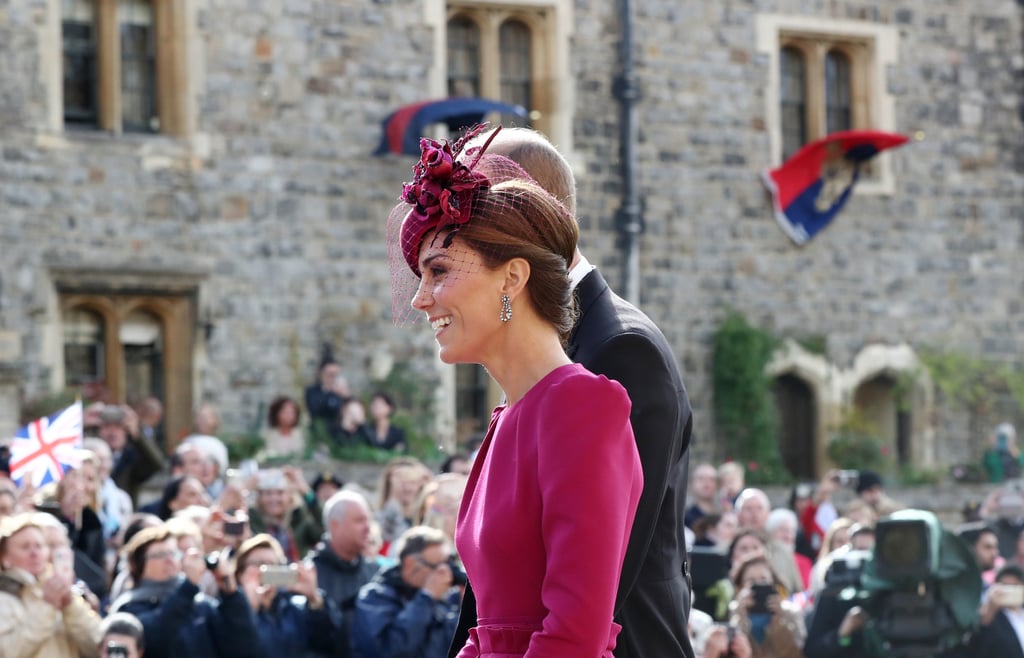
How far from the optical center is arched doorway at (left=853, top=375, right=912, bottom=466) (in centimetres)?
1984

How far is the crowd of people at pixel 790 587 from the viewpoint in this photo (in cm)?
911

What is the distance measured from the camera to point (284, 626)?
838 centimetres

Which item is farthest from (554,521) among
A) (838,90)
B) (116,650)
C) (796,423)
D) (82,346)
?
(838,90)

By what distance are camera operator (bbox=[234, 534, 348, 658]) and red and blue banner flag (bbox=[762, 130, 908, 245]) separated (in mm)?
11386

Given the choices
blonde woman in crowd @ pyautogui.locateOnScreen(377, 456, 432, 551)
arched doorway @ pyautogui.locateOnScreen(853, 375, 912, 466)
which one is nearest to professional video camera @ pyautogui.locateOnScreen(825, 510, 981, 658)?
blonde woman in crowd @ pyautogui.locateOnScreen(377, 456, 432, 551)

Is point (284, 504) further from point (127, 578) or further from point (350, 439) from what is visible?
point (350, 439)

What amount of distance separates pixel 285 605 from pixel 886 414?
12386 mm

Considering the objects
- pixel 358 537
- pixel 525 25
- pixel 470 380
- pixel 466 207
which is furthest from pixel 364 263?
pixel 466 207

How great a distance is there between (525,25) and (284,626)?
10.8 meters

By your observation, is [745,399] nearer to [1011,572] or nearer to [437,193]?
[1011,572]

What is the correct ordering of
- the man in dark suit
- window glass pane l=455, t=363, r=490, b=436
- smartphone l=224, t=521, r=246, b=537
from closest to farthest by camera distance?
1. the man in dark suit
2. smartphone l=224, t=521, r=246, b=537
3. window glass pane l=455, t=363, r=490, b=436

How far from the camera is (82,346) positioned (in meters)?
16.0

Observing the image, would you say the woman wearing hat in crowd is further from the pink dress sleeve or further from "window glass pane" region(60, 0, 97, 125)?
"window glass pane" region(60, 0, 97, 125)

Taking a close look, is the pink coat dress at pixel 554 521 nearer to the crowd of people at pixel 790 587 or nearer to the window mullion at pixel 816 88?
the crowd of people at pixel 790 587
